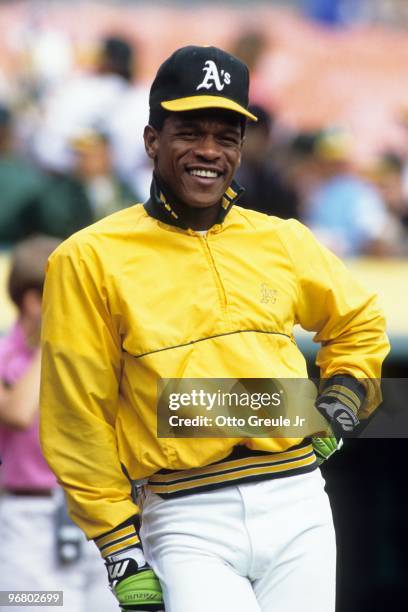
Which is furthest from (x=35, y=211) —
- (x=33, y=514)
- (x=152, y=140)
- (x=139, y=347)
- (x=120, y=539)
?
(x=120, y=539)

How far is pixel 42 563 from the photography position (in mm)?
4305

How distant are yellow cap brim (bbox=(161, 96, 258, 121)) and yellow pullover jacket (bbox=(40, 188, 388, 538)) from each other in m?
0.28

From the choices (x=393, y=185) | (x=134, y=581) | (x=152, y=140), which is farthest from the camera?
(x=393, y=185)

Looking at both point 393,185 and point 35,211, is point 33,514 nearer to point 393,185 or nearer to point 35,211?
point 35,211

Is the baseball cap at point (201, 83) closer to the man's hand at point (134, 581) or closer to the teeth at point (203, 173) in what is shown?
the teeth at point (203, 173)

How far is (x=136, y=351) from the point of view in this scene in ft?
9.68

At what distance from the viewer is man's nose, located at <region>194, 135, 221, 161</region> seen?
3002mm

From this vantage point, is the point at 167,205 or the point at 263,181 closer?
the point at 167,205

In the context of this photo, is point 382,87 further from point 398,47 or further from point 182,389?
point 182,389

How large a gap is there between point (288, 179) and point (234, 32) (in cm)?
391

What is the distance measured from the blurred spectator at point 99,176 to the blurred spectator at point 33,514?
2.26 m

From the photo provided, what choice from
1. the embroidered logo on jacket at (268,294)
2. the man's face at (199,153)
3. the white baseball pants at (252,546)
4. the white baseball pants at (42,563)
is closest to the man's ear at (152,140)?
the man's face at (199,153)

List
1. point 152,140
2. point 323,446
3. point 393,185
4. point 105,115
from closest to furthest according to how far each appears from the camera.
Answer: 1. point 152,140
2. point 323,446
3. point 105,115
4. point 393,185

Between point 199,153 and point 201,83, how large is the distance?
158 mm
